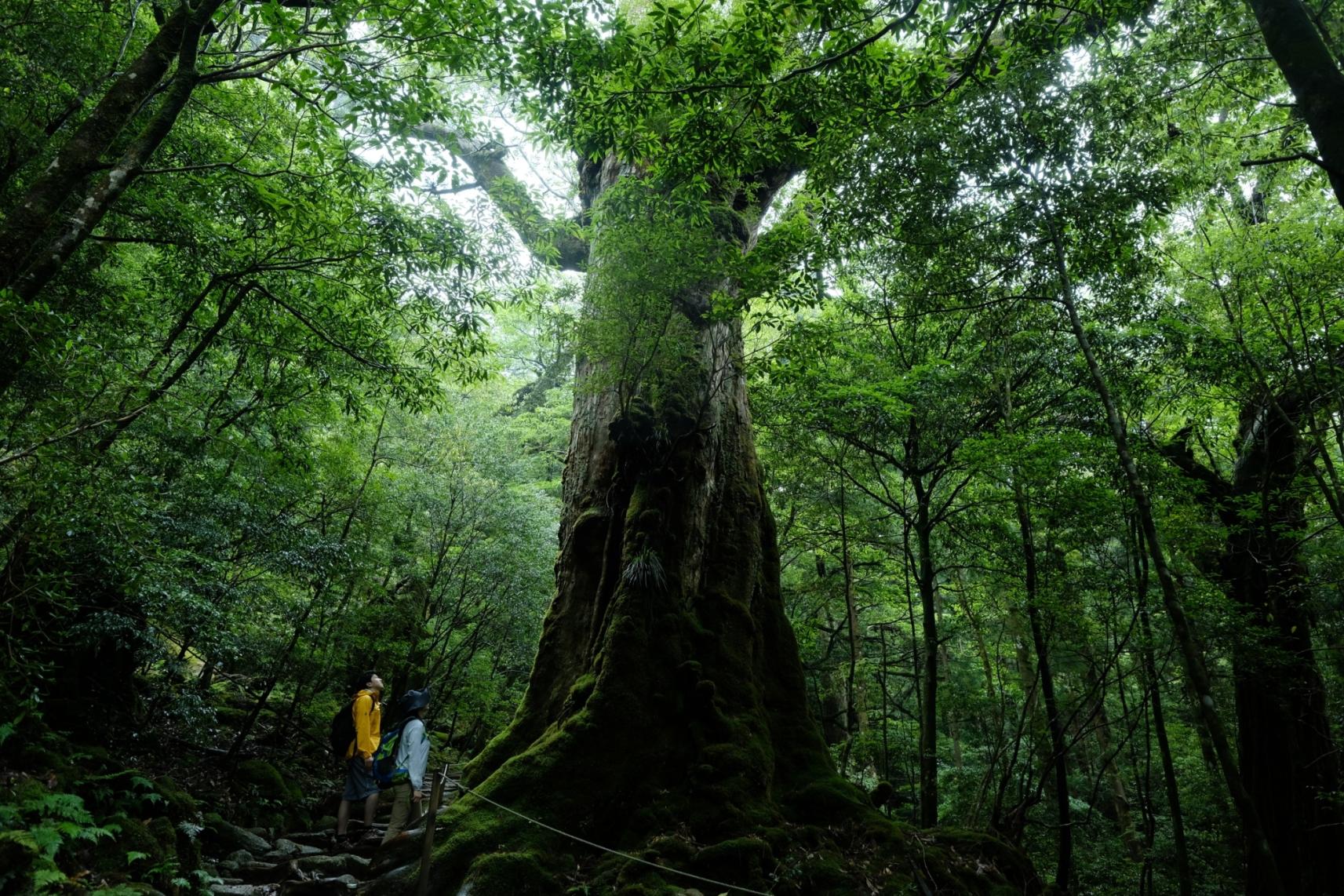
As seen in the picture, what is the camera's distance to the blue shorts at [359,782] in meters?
6.71

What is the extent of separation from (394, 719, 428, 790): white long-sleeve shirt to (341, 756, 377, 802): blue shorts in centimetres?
58

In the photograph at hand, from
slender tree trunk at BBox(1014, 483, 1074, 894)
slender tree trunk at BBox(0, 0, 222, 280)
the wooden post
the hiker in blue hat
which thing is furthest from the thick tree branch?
slender tree trunk at BBox(1014, 483, 1074, 894)

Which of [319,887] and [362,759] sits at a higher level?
[362,759]

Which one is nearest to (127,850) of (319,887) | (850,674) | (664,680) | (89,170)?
(319,887)

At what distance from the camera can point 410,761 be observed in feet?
20.5

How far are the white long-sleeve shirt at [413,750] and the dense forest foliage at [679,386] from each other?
2.30 feet

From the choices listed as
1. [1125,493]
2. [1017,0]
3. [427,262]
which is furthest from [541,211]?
[1125,493]

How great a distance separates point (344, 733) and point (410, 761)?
1.14 metres

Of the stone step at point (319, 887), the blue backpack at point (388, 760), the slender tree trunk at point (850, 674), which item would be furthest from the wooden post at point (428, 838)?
the slender tree trunk at point (850, 674)

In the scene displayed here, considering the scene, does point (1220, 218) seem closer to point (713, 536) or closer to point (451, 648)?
point (713, 536)

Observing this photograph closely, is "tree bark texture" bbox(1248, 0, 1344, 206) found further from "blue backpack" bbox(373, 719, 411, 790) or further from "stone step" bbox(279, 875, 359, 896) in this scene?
"blue backpack" bbox(373, 719, 411, 790)

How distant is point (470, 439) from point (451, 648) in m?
5.28

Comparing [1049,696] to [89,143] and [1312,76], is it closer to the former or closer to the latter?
[1312,76]

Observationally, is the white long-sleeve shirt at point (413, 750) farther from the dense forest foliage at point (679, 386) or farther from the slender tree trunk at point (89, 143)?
the slender tree trunk at point (89, 143)
